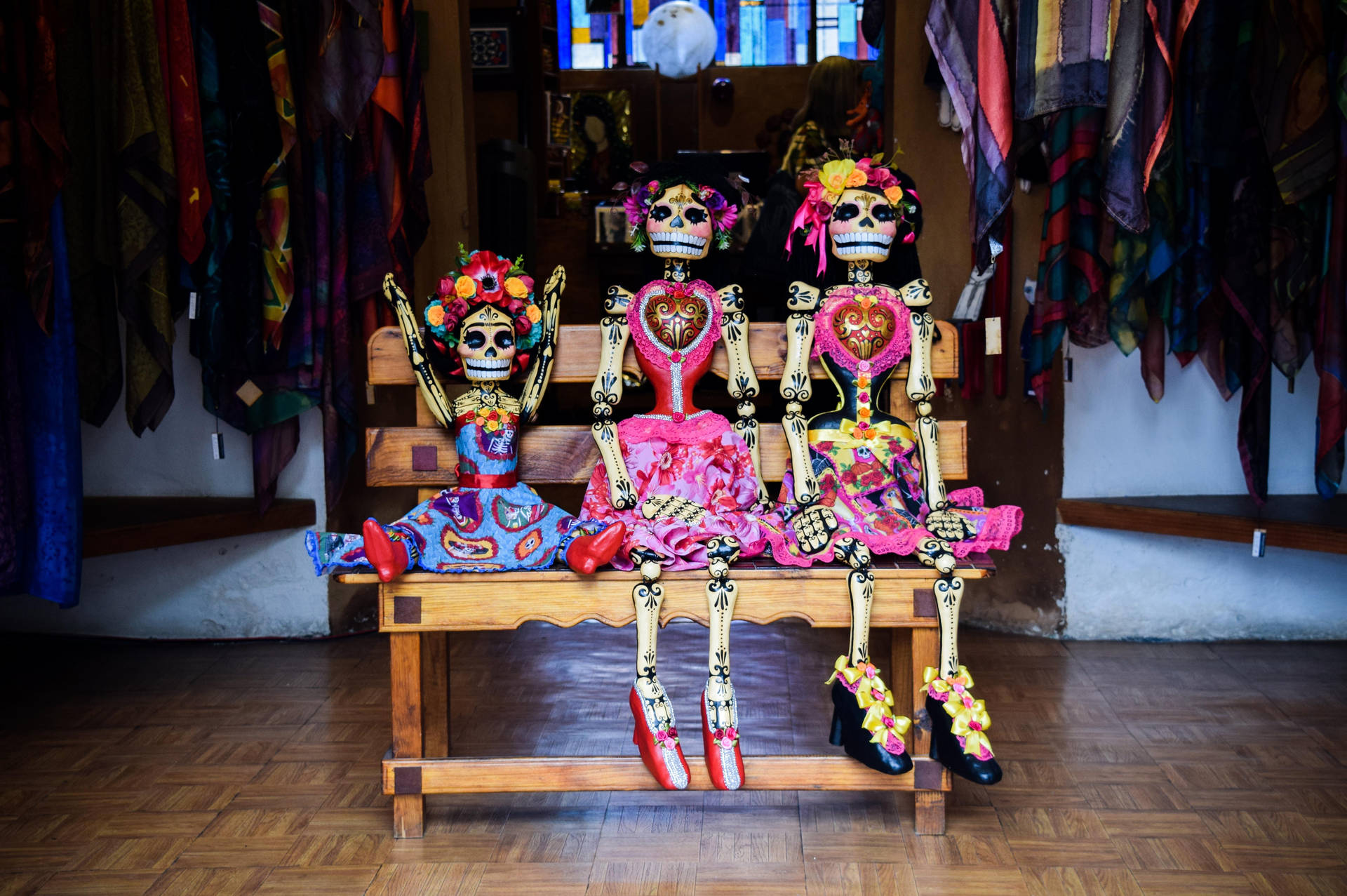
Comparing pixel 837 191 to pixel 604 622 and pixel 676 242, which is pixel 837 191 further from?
pixel 604 622

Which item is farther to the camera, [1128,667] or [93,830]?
[1128,667]

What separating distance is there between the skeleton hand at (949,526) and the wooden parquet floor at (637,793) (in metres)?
0.64

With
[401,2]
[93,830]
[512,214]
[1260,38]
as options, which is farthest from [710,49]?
[93,830]

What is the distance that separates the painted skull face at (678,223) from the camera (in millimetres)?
2719

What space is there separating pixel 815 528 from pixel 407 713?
0.98m

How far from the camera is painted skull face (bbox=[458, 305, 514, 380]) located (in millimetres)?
2564

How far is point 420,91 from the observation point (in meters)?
3.51

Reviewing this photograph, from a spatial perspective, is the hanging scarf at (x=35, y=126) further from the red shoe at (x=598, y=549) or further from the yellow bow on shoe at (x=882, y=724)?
the yellow bow on shoe at (x=882, y=724)

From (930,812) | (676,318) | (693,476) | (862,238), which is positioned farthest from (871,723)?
(862,238)

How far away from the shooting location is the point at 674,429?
2.69 metres

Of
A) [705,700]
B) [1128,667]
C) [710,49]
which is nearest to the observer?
[705,700]

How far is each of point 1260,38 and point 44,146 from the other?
10.5ft

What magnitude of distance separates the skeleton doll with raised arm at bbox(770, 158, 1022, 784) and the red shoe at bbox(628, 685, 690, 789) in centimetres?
37

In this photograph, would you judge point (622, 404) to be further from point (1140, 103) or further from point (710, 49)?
point (1140, 103)
